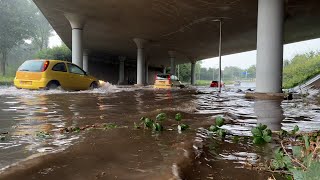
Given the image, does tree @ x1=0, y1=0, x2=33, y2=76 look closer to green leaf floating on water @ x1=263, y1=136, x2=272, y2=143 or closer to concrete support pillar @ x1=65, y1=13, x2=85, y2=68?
concrete support pillar @ x1=65, y1=13, x2=85, y2=68

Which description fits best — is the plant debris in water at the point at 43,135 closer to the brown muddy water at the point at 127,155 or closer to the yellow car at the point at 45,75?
the brown muddy water at the point at 127,155

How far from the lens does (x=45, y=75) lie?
13875mm

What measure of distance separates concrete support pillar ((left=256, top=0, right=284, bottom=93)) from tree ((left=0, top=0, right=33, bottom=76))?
46.6 meters

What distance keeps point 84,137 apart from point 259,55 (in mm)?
11599

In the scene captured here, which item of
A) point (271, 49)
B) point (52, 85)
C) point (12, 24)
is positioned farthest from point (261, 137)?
point (12, 24)

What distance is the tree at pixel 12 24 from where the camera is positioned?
49.8 m

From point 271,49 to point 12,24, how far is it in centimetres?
4774

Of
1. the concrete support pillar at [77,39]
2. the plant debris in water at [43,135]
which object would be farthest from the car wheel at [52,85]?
the plant debris in water at [43,135]

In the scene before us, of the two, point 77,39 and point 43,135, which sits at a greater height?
point 77,39

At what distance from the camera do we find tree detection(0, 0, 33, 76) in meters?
49.8

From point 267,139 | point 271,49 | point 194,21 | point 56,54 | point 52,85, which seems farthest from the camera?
point 56,54

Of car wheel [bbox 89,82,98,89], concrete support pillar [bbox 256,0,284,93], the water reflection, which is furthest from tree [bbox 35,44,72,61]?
the water reflection

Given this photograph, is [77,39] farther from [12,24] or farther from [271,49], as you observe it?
[12,24]

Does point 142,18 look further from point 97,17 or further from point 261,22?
point 261,22
